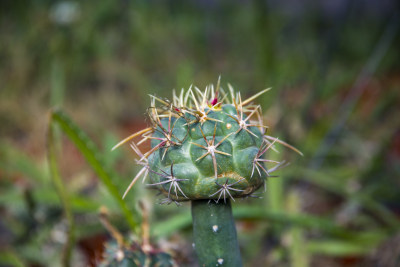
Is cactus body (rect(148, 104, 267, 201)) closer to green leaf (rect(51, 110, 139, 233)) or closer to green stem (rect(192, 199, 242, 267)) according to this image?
green stem (rect(192, 199, 242, 267))

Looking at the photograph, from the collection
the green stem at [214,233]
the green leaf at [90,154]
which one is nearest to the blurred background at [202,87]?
the green leaf at [90,154]

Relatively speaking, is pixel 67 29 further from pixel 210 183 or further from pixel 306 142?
pixel 210 183

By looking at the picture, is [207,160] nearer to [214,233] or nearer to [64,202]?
[214,233]

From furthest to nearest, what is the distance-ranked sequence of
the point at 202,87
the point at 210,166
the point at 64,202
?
the point at 202,87, the point at 64,202, the point at 210,166

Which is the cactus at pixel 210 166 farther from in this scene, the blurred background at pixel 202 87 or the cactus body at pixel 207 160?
the blurred background at pixel 202 87

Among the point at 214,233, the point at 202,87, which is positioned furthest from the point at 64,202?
the point at 202,87

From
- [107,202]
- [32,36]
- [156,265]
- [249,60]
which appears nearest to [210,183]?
[156,265]

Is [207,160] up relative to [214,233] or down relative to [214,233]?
up
